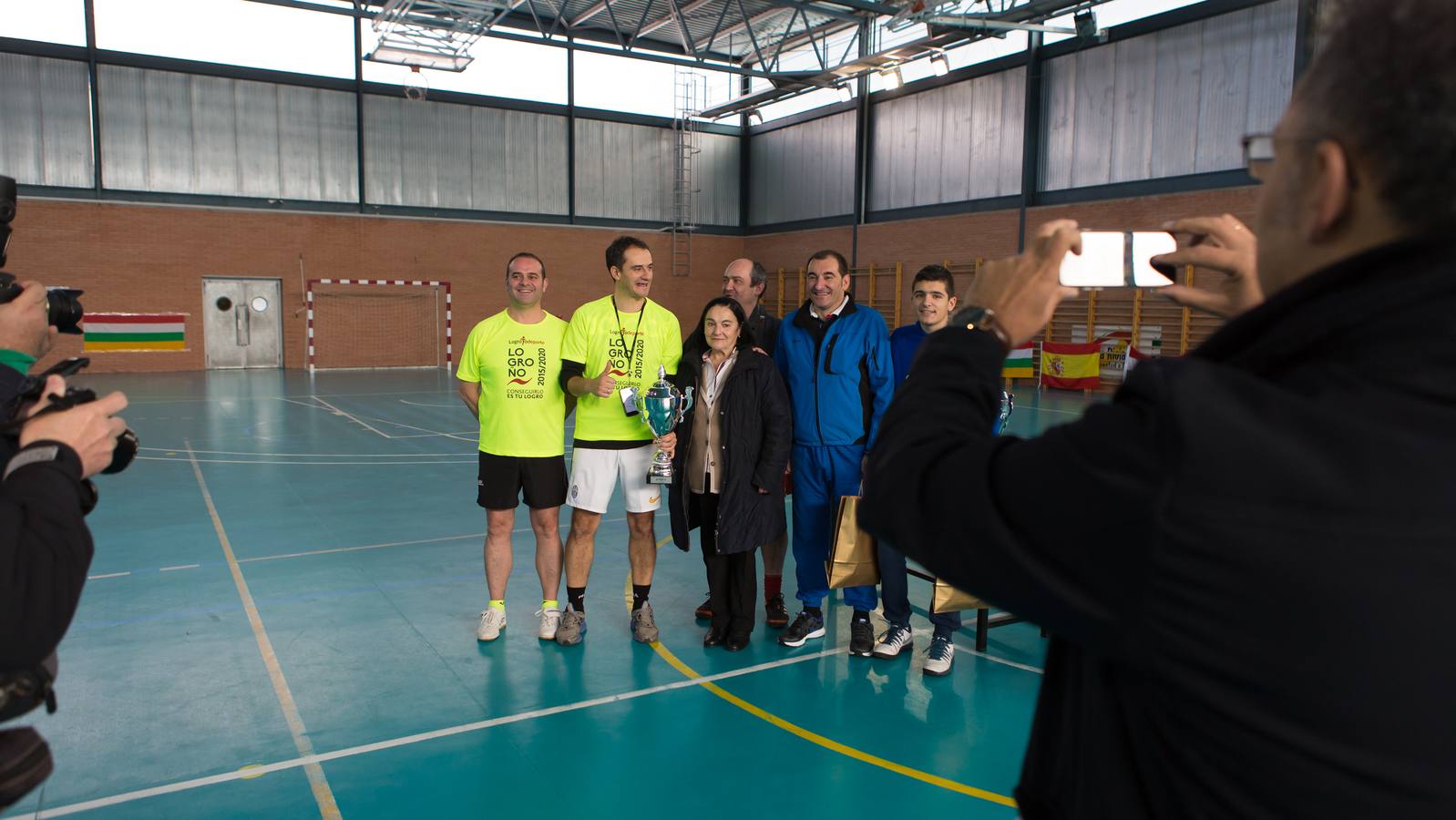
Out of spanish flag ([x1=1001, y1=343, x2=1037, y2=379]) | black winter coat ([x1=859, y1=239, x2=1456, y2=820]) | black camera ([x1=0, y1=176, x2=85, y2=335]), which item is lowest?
spanish flag ([x1=1001, y1=343, x2=1037, y2=379])

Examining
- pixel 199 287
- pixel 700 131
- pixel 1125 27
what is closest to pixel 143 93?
pixel 199 287

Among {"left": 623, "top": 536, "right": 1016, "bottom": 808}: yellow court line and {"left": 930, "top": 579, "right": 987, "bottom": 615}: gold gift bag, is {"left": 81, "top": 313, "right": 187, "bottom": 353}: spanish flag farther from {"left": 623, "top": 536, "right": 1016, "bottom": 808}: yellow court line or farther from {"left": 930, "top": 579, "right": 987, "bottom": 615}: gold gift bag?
{"left": 930, "top": 579, "right": 987, "bottom": 615}: gold gift bag

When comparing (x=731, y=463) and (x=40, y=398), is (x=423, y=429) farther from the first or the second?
(x=40, y=398)

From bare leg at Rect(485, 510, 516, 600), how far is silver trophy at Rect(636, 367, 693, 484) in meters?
0.89

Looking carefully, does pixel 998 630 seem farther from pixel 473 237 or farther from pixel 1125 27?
pixel 473 237

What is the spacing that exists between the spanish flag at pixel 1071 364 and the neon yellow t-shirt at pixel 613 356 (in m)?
15.0

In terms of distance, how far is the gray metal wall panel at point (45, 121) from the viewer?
765 inches

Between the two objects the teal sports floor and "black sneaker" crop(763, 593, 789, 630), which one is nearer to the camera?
the teal sports floor

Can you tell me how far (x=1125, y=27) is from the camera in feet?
61.4

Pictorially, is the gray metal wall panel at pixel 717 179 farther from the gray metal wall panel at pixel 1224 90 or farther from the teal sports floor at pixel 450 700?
the teal sports floor at pixel 450 700

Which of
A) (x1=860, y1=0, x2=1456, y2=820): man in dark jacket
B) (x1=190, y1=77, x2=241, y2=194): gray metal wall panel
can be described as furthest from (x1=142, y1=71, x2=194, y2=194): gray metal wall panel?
(x1=860, y1=0, x2=1456, y2=820): man in dark jacket

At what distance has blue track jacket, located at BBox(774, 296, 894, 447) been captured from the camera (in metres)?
5.26

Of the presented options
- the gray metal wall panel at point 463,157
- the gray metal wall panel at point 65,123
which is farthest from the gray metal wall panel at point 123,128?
the gray metal wall panel at point 463,157

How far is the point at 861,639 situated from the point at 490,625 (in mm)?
2074
